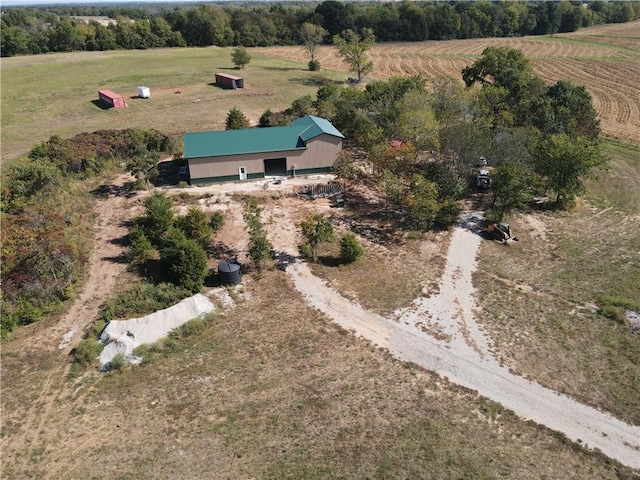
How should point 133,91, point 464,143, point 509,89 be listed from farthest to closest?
point 133,91 → point 509,89 → point 464,143

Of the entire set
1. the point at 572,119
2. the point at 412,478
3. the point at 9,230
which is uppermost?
the point at 572,119

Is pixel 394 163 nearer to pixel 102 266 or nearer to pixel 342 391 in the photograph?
pixel 342 391

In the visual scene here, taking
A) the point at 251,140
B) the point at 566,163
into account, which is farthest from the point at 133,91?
the point at 566,163

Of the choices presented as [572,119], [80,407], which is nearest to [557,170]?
[572,119]

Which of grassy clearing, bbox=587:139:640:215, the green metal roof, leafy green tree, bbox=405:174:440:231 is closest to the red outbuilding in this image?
the green metal roof

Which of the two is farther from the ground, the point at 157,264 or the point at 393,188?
the point at 393,188

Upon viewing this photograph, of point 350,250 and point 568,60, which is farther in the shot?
point 568,60

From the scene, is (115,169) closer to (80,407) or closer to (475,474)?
(80,407)

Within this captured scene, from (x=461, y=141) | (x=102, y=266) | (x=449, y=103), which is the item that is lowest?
(x=102, y=266)
